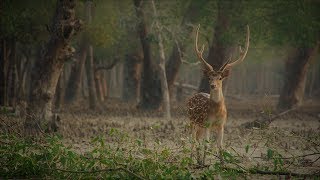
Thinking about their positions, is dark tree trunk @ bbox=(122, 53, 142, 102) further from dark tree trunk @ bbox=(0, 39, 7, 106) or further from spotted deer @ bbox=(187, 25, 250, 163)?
spotted deer @ bbox=(187, 25, 250, 163)

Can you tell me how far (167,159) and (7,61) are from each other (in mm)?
15555

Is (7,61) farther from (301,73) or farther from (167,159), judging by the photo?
(167,159)

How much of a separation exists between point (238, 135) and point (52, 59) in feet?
16.8

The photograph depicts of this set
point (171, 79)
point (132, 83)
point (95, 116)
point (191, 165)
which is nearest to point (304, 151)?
point (191, 165)

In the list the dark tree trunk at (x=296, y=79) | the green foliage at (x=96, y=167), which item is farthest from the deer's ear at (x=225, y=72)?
the dark tree trunk at (x=296, y=79)

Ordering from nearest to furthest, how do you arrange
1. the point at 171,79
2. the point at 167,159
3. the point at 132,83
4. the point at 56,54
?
the point at 167,159 → the point at 56,54 → the point at 171,79 → the point at 132,83

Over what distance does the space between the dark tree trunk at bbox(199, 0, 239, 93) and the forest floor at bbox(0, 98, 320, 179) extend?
99.0 inches

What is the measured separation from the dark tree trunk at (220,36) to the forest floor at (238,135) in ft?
8.25

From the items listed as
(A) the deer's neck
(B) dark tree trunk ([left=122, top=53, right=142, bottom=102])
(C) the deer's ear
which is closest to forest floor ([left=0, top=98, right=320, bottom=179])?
(A) the deer's neck

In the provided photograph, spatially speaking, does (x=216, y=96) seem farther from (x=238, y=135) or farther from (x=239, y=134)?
(x=239, y=134)

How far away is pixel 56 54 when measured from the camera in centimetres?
1569

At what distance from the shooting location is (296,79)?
26969 mm

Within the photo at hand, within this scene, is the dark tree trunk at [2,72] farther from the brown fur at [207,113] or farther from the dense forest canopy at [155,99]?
the brown fur at [207,113]

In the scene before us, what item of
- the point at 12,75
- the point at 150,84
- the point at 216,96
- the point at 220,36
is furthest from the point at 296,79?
the point at 216,96
